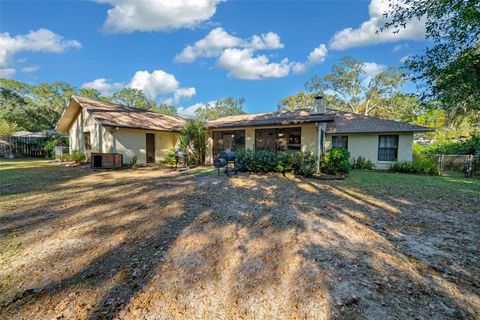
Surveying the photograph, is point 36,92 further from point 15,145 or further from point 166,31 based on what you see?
point 166,31

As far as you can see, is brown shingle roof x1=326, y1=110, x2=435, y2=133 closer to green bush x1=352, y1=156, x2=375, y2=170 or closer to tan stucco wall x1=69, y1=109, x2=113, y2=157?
green bush x1=352, y1=156, x2=375, y2=170

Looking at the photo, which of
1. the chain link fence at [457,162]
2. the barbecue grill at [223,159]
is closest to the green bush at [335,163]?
the barbecue grill at [223,159]

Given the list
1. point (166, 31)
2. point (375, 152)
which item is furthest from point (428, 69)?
point (166, 31)

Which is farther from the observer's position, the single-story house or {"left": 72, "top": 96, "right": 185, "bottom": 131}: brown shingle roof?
{"left": 72, "top": 96, "right": 185, "bottom": 131}: brown shingle roof

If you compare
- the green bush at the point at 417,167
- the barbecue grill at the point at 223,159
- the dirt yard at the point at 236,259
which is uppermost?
the barbecue grill at the point at 223,159

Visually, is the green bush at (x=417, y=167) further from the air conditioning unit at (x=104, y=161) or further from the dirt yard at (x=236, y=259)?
the air conditioning unit at (x=104, y=161)

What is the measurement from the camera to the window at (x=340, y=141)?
1424 cm

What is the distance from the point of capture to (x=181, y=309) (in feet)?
6.52

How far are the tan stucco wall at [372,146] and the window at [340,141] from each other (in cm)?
27

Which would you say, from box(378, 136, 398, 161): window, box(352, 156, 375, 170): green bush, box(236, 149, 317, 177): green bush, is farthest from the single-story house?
box(236, 149, 317, 177): green bush

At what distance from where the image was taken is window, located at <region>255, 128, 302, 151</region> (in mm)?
11883

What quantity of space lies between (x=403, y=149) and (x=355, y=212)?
1095 cm

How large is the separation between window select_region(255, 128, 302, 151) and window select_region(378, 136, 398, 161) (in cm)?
574

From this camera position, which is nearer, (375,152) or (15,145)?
(375,152)
